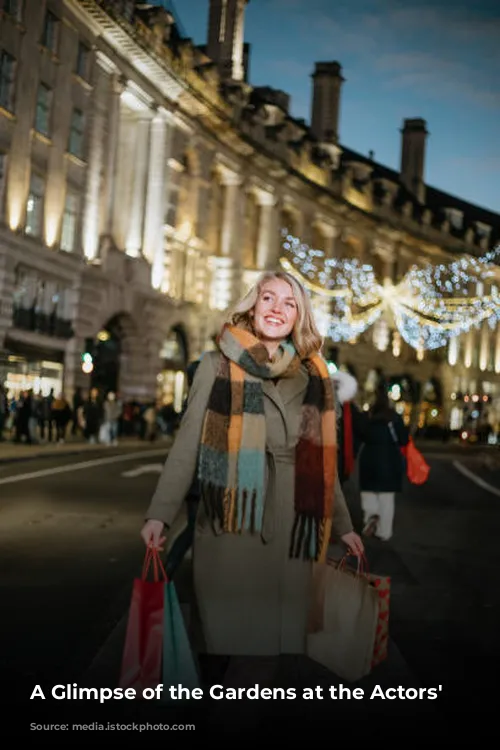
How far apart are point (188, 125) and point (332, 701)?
47692 millimetres

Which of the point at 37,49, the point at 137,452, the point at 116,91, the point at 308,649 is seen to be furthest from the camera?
the point at 116,91

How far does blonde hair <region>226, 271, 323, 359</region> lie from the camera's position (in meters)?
4.79

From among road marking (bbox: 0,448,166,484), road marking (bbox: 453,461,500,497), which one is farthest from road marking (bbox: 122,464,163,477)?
road marking (bbox: 453,461,500,497)

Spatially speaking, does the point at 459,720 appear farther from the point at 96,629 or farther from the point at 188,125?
the point at 188,125

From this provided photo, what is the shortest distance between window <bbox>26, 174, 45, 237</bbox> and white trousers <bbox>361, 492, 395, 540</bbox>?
2489 centimetres

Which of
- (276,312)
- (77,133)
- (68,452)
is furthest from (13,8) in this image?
(276,312)

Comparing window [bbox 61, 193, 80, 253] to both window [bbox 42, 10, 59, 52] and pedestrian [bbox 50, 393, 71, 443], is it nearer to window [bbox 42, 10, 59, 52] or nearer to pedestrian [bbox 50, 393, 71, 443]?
window [bbox 42, 10, 59, 52]

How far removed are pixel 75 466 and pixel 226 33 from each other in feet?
130

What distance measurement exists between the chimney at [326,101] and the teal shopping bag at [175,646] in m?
70.9

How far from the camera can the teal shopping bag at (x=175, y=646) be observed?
4590 millimetres

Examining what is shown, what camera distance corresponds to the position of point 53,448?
31.5m

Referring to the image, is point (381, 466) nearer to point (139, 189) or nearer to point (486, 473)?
point (486, 473)

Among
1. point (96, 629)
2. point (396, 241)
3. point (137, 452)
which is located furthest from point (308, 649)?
point (396, 241)

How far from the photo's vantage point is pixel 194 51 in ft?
177
